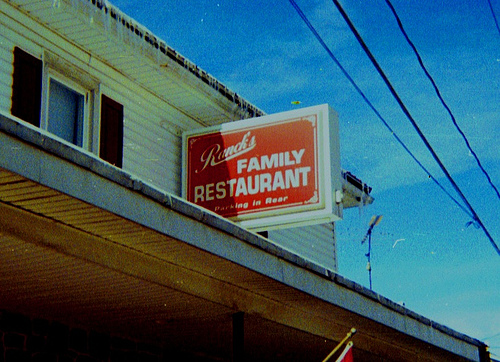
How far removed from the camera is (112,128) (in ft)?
41.7

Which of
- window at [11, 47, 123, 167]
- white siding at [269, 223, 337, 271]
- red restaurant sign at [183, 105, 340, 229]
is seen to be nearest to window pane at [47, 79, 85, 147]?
window at [11, 47, 123, 167]

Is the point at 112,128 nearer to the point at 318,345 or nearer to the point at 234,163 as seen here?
the point at 234,163

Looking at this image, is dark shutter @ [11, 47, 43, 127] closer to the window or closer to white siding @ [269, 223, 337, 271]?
the window

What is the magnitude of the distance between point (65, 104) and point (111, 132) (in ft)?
2.64

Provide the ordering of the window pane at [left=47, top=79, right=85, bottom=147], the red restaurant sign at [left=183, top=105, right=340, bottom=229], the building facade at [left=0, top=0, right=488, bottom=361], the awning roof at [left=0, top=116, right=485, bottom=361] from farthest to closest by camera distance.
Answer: the red restaurant sign at [left=183, top=105, right=340, bottom=229] → the window pane at [left=47, top=79, right=85, bottom=147] → the building facade at [left=0, top=0, right=488, bottom=361] → the awning roof at [left=0, top=116, right=485, bottom=361]

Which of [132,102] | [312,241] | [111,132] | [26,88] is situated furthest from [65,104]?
[312,241]

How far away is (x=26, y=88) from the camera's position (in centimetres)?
1117

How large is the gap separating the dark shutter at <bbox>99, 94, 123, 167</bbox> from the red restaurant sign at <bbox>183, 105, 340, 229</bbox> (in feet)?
4.67

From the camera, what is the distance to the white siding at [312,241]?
681 inches

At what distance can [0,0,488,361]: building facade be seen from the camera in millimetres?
6434

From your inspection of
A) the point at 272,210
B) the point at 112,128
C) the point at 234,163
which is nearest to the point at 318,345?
the point at 272,210

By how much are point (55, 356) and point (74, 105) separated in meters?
4.39

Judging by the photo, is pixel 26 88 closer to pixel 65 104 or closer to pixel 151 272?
pixel 65 104

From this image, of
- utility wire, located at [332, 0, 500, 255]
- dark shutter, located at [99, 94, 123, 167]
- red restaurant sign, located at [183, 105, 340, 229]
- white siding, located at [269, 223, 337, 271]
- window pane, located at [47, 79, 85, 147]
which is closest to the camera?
utility wire, located at [332, 0, 500, 255]
